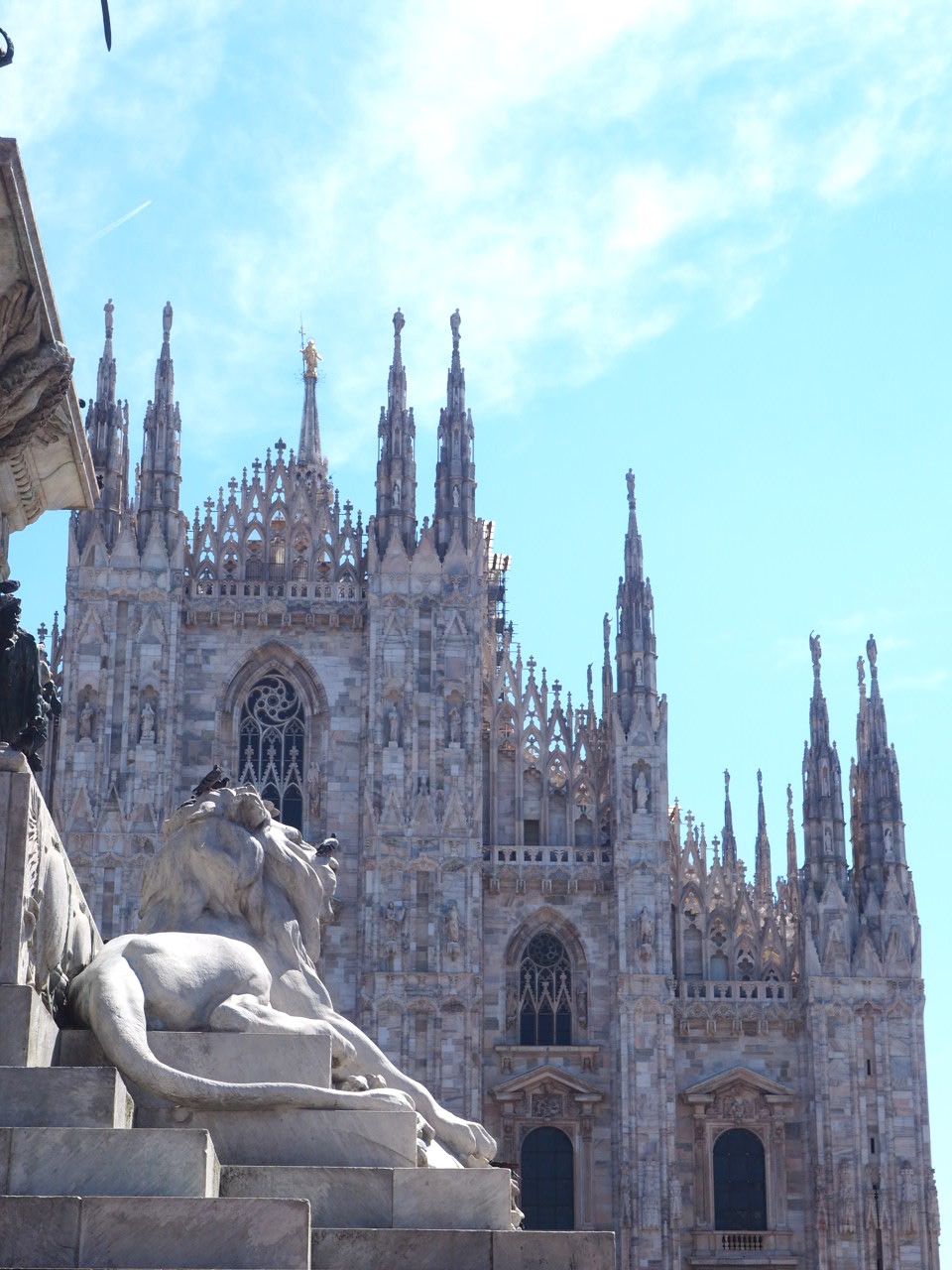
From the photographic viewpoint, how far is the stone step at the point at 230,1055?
7.71m

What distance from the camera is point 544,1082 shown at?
33.7 m

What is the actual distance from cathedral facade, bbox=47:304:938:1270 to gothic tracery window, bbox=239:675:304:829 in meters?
0.06

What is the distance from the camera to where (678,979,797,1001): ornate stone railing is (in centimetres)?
Answer: 3459

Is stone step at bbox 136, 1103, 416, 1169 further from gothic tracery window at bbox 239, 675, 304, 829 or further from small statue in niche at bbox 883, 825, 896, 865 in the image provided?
small statue in niche at bbox 883, 825, 896, 865

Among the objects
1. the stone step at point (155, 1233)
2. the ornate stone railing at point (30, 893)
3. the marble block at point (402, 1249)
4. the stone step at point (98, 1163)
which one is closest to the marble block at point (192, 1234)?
the stone step at point (155, 1233)

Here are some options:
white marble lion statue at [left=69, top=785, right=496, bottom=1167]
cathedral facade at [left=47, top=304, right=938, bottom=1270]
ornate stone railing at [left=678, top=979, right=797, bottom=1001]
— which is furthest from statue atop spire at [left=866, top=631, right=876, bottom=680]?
white marble lion statue at [left=69, top=785, right=496, bottom=1167]

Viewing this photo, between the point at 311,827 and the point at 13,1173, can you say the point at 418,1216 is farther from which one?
the point at 311,827

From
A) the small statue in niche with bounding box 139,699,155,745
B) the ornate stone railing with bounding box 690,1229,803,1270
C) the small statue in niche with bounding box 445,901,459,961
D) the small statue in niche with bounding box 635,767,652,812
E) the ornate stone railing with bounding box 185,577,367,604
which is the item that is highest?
the ornate stone railing with bounding box 185,577,367,604

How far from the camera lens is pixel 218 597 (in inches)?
1399

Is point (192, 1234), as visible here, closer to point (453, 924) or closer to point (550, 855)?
point (453, 924)

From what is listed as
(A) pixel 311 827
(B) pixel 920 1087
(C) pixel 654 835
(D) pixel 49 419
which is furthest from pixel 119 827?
(D) pixel 49 419

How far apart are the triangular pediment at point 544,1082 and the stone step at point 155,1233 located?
27.4 metres

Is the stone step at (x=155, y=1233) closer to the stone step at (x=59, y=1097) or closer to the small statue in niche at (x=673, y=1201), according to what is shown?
the stone step at (x=59, y=1097)

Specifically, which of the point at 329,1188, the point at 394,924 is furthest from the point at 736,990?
the point at 329,1188
